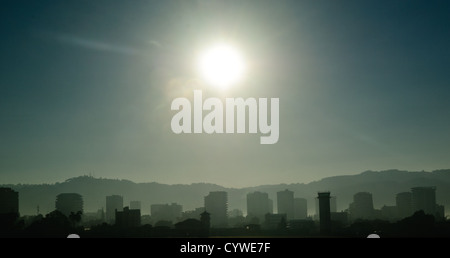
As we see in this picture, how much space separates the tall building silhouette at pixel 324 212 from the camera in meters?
86.6

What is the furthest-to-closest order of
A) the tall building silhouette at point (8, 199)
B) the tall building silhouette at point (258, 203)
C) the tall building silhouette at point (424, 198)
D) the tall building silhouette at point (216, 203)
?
1. the tall building silhouette at point (424, 198)
2. the tall building silhouette at point (258, 203)
3. the tall building silhouette at point (216, 203)
4. the tall building silhouette at point (8, 199)

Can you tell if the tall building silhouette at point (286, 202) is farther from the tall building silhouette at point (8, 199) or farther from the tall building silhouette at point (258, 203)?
the tall building silhouette at point (8, 199)

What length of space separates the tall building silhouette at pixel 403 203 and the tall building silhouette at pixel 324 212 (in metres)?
27.4

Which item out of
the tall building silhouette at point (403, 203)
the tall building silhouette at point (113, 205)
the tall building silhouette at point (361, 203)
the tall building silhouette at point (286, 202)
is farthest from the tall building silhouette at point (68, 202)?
the tall building silhouette at point (403, 203)

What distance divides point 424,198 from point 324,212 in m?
41.0

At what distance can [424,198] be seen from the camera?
12300cm

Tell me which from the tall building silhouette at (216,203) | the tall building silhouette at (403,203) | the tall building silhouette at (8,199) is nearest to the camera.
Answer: the tall building silhouette at (8,199)

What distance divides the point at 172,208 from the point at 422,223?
6110cm

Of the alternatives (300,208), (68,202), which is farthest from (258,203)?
(68,202)

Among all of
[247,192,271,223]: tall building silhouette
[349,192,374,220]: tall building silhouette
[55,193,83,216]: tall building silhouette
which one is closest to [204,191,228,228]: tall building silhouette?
[247,192,271,223]: tall building silhouette
